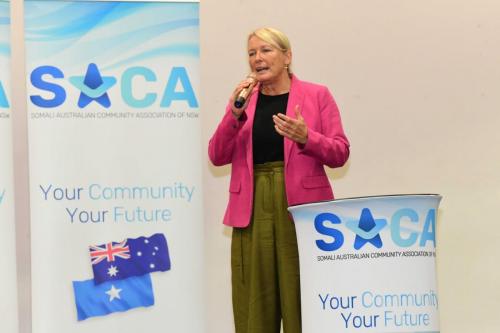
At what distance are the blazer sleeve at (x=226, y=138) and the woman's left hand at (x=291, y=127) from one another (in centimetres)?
23

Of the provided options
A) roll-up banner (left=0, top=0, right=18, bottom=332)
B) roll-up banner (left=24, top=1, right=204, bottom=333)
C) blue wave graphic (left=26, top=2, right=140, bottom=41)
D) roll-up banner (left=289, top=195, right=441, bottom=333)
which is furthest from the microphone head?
roll-up banner (left=0, top=0, right=18, bottom=332)

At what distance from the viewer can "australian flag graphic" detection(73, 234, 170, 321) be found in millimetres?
3564

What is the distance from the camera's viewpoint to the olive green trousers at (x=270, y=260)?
338 centimetres

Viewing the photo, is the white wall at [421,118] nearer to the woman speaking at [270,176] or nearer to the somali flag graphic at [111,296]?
the somali flag graphic at [111,296]

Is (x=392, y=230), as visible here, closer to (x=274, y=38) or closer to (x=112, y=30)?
(x=274, y=38)

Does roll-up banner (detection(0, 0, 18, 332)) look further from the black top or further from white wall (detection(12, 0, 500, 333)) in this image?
white wall (detection(12, 0, 500, 333))

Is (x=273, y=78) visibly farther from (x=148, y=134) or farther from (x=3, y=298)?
(x=3, y=298)

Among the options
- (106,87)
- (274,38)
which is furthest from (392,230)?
(106,87)

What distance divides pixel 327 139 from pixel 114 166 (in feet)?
3.01

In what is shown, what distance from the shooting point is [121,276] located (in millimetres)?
3578

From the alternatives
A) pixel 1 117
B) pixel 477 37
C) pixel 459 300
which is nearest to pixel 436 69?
pixel 477 37

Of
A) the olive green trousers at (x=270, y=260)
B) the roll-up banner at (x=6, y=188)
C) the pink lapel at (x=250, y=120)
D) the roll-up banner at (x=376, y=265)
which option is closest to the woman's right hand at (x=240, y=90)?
the pink lapel at (x=250, y=120)

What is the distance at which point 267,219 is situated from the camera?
341cm

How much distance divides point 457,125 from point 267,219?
6.37 feet
